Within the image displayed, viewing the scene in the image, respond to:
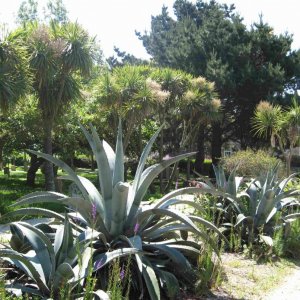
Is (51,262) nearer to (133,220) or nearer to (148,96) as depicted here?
(133,220)

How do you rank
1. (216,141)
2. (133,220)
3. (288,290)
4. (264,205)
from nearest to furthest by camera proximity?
(133,220) < (288,290) < (264,205) < (216,141)

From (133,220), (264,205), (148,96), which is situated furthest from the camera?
(148,96)

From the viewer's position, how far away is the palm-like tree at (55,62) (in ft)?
42.8

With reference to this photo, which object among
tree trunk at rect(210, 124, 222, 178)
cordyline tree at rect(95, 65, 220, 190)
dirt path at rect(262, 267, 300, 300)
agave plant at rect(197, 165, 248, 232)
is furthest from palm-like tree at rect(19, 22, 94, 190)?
tree trunk at rect(210, 124, 222, 178)

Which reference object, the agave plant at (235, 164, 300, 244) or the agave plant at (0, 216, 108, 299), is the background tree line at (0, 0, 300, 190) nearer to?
the agave plant at (235, 164, 300, 244)

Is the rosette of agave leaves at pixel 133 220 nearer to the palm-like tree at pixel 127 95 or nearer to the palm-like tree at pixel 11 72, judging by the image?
the palm-like tree at pixel 11 72

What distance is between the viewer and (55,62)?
13.5 metres

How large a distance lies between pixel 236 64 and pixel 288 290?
2549cm

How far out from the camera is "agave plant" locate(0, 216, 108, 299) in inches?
132

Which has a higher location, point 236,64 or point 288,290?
point 236,64

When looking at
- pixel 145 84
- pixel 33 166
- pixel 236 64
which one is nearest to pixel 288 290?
pixel 145 84

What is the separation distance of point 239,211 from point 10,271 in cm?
371

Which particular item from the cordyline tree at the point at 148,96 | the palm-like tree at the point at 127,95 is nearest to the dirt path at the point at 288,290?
the cordyline tree at the point at 148,96

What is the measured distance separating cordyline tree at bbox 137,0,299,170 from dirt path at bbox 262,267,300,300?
22691mm
